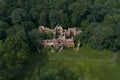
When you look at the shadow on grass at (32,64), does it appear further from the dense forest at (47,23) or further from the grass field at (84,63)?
the dense forest at (47,23)

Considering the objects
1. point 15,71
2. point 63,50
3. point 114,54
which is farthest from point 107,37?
point 15,71

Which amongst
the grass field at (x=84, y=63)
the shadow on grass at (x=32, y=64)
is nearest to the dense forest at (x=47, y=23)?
the shadow on grass at (x=32, y=64)

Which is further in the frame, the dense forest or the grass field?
the dense forest

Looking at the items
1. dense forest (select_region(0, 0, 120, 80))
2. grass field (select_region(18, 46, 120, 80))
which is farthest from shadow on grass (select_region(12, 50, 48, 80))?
dense forest (select_region(0, 0, 120, 80))

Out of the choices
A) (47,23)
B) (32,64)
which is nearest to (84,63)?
(32,64)

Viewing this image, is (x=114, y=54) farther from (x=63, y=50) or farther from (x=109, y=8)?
(x=109, y=8)

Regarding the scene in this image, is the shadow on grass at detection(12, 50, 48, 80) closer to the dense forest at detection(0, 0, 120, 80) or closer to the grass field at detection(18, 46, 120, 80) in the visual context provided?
the grass field at detection(18, 46, 120, 80)

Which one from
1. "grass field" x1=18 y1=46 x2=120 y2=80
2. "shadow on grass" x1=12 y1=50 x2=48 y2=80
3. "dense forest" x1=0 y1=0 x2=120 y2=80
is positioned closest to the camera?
"shadow on grass" x1=12 y1=50 x2=48 y2=80
